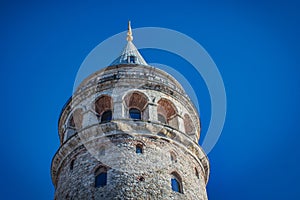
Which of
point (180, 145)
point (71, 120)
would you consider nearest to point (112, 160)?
point (180, 145)

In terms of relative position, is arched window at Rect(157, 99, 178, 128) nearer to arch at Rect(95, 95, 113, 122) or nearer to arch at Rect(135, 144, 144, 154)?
arch at Rect(95, 95, 113, 122)

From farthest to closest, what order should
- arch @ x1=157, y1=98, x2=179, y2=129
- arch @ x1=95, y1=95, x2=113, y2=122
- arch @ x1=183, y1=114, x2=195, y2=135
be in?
1. arch @ x1=183, y1=114, x2=195, y2=135
2. arch @ x1=157, y1=98, x2=179, y2=129
3. arch @ x1=95, y1=95, x2=113, y2=122

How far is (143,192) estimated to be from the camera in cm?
1537

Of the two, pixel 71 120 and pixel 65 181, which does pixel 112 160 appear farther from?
pixel 71 120

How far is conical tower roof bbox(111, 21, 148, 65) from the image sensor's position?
23.5m

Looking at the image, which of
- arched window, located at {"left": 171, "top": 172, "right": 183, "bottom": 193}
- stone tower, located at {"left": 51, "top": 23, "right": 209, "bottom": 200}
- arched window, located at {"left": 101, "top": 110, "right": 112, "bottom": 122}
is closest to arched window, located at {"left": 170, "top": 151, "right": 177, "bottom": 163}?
stone tower, located at {"left": 51, "top": 23, "right": 209, "bottom": 200}

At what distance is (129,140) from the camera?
57.5ft

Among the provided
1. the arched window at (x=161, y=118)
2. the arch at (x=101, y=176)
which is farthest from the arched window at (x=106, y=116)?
the arch at (x=101, y=176)

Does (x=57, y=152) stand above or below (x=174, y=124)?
below

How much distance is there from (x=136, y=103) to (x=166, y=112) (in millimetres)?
1473

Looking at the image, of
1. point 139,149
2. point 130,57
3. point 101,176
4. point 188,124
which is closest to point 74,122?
point 139,149

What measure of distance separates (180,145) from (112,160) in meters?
3.16

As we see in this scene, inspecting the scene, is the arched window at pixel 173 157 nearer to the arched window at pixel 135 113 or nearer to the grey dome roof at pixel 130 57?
the arched window at pixel 135 113

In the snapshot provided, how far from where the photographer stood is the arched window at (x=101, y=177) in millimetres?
16062
